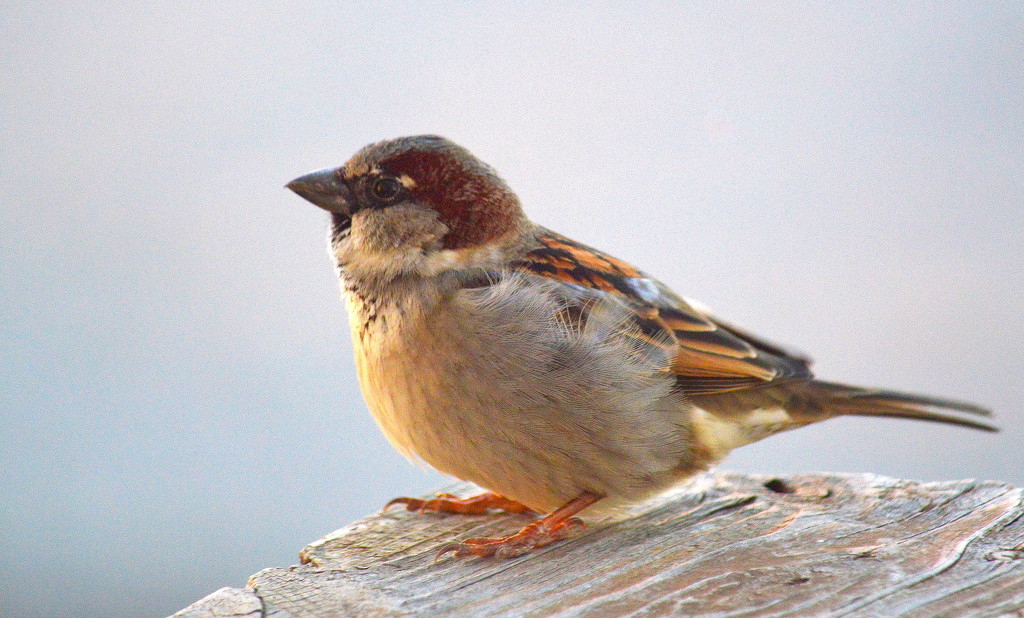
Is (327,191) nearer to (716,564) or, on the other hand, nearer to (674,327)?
(674,327)

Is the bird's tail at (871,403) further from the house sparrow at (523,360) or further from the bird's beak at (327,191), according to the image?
the bird's beak at (327,191)

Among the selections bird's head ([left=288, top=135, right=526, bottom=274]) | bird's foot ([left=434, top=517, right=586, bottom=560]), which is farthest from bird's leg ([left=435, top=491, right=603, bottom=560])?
bird's head ([left=288, top=135, right=526, bottom=274])

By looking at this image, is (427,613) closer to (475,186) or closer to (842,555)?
(842,555)

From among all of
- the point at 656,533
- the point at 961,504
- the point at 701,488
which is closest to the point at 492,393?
the point at 656,533

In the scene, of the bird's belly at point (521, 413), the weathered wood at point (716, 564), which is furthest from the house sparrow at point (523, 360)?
the weathered wood at point (716, 564)

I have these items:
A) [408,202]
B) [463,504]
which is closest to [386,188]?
[408,202]
